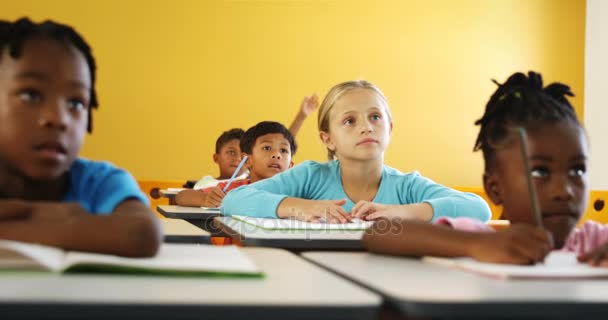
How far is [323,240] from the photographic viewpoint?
1465 millimetres

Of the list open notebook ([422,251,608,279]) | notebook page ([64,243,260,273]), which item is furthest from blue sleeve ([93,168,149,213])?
open notebook ([422,251,608,279])

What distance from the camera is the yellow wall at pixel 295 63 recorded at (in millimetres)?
5445

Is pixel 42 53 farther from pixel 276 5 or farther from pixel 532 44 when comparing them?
pixel 532 44

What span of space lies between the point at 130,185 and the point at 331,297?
1.68 feet

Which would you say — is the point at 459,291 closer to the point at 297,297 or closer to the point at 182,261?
the point at 297,297

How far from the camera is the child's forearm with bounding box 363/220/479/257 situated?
1.05m

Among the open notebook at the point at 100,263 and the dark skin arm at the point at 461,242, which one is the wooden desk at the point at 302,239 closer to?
the dark skin arm at the point at 461,242

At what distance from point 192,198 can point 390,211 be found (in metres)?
1.52

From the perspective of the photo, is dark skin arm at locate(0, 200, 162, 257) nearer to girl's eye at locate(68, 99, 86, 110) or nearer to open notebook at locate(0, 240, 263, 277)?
open notebook at locate(0, 240, 263, 277)

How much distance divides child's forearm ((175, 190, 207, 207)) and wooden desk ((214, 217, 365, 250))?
1540 mm

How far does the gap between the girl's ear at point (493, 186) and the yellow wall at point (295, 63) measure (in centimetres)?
437

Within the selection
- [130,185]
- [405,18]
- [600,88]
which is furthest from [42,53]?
[600,88]

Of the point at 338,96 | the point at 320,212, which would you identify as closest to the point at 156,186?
the point at 338,96

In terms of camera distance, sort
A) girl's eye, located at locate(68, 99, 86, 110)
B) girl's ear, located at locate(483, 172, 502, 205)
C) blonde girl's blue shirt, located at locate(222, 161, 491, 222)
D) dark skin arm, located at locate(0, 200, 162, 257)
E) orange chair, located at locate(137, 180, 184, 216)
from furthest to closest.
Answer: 1. orange chair, located at locate(137, 180, 184, 216)
2. blonde girl's blue shirt, located at locate(222, 161, 491, 222)
3. girl's ear, located at locate(483, 172, 502, 205)
4. girl's eye, located at locate(68, 99, 86, 110)
5. dark skin arm, located at locate(0, 200, 162, 257)
